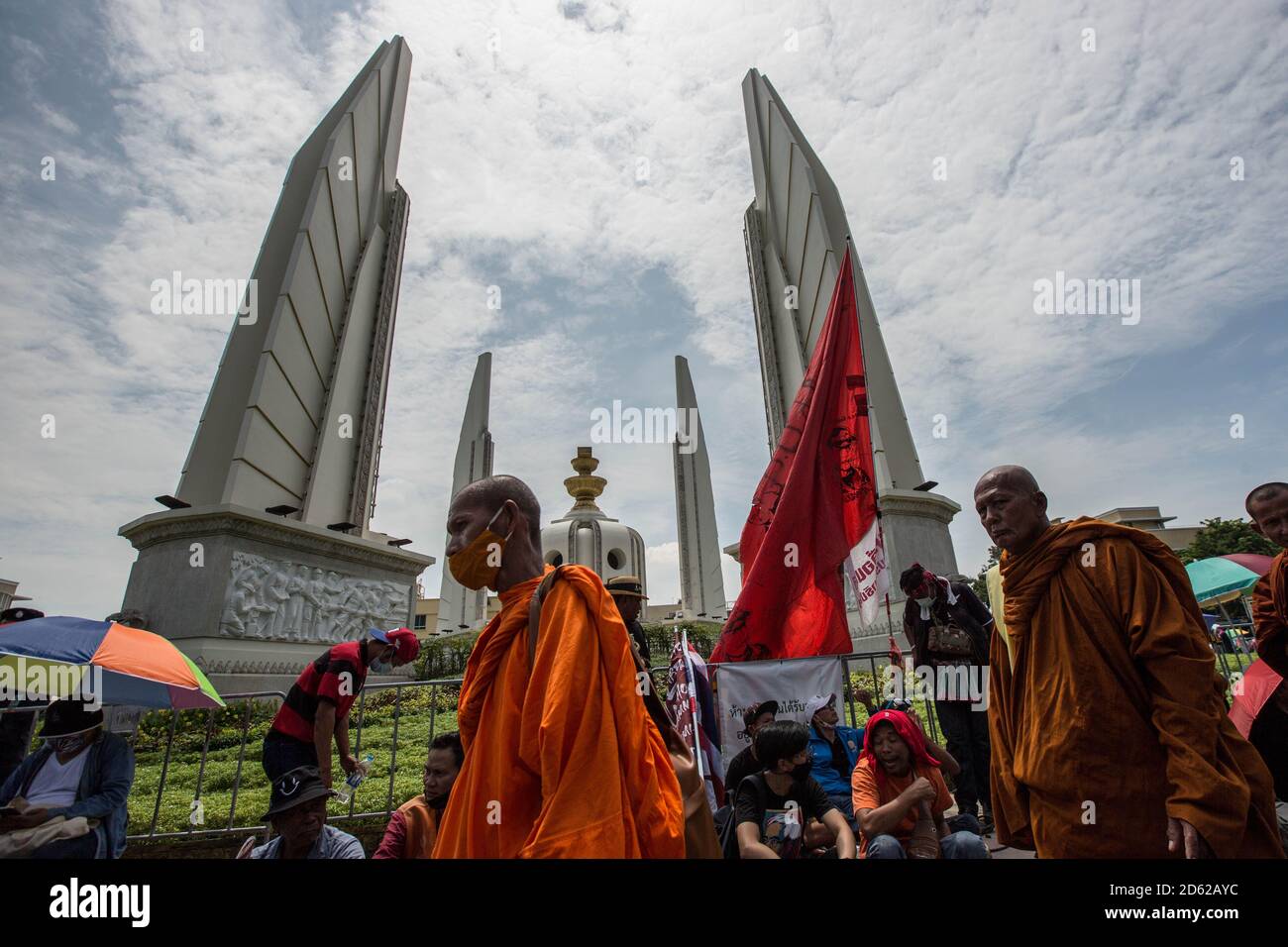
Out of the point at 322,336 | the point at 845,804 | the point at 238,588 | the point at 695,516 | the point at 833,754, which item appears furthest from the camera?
the point at 695,516

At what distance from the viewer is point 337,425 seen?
508 inches

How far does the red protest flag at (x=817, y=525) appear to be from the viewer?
3.74m

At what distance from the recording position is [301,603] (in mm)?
9773

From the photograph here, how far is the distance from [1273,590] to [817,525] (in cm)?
208

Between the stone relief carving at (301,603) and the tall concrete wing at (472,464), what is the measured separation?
45.7 ft

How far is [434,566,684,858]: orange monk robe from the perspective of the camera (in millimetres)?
1184

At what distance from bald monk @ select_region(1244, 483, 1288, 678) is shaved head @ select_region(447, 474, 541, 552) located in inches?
118

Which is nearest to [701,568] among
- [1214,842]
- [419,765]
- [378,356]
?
[378,356]

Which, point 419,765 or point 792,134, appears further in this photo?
point 792,134

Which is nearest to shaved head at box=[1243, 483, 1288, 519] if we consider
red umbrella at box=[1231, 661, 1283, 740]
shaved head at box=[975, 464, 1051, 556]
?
red umbrella at box=[1231, 661, 1283, 740]

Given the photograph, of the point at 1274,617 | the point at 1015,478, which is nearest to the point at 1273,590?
the point at 1274,617

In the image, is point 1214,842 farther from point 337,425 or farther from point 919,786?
point 337,425

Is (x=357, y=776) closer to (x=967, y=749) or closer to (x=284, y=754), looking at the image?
(x=284, y=754)
